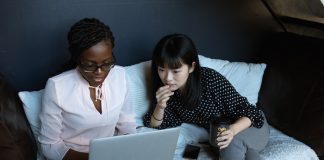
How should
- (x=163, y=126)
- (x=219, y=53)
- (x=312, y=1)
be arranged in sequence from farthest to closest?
1. (x=219, y=53)
2. (x=312, y=1)
3. (x=163, y=126)

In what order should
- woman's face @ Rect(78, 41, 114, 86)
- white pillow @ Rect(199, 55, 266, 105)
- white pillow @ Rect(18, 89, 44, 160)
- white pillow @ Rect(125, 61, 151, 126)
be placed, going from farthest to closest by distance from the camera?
white pillow @ Rect(199, 55, 266, 105), white pillow @ Rect(125, 61, 151, 126), white pillow @ Rect(18, 89, 44, 160), woman's face @ Rect(78, 41, 114, 86)

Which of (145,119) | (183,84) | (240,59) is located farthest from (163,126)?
(240,59)

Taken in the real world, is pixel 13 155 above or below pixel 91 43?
below

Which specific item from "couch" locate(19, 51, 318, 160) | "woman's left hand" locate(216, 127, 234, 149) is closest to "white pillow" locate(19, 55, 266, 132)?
"couch" locate(19, 51, 318, 160)

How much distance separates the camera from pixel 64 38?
1761 mm

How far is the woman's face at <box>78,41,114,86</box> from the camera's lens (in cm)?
129

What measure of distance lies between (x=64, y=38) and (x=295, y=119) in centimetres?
123

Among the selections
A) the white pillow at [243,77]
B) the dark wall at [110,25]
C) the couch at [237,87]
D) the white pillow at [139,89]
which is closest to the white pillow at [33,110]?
the couch at [237,87]

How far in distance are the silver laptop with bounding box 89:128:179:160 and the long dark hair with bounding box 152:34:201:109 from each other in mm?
429

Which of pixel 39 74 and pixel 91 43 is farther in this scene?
pixel 39 74

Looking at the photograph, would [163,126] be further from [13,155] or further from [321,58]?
[321,58]

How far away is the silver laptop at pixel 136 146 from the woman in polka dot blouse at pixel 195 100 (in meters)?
0.37

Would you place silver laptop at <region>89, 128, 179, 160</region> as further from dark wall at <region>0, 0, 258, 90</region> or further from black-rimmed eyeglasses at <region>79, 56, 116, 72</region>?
dark wall at <region>0, 0, 258, 90</region>

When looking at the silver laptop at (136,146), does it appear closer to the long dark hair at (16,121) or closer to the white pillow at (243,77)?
the long dark hair at (16,121)
